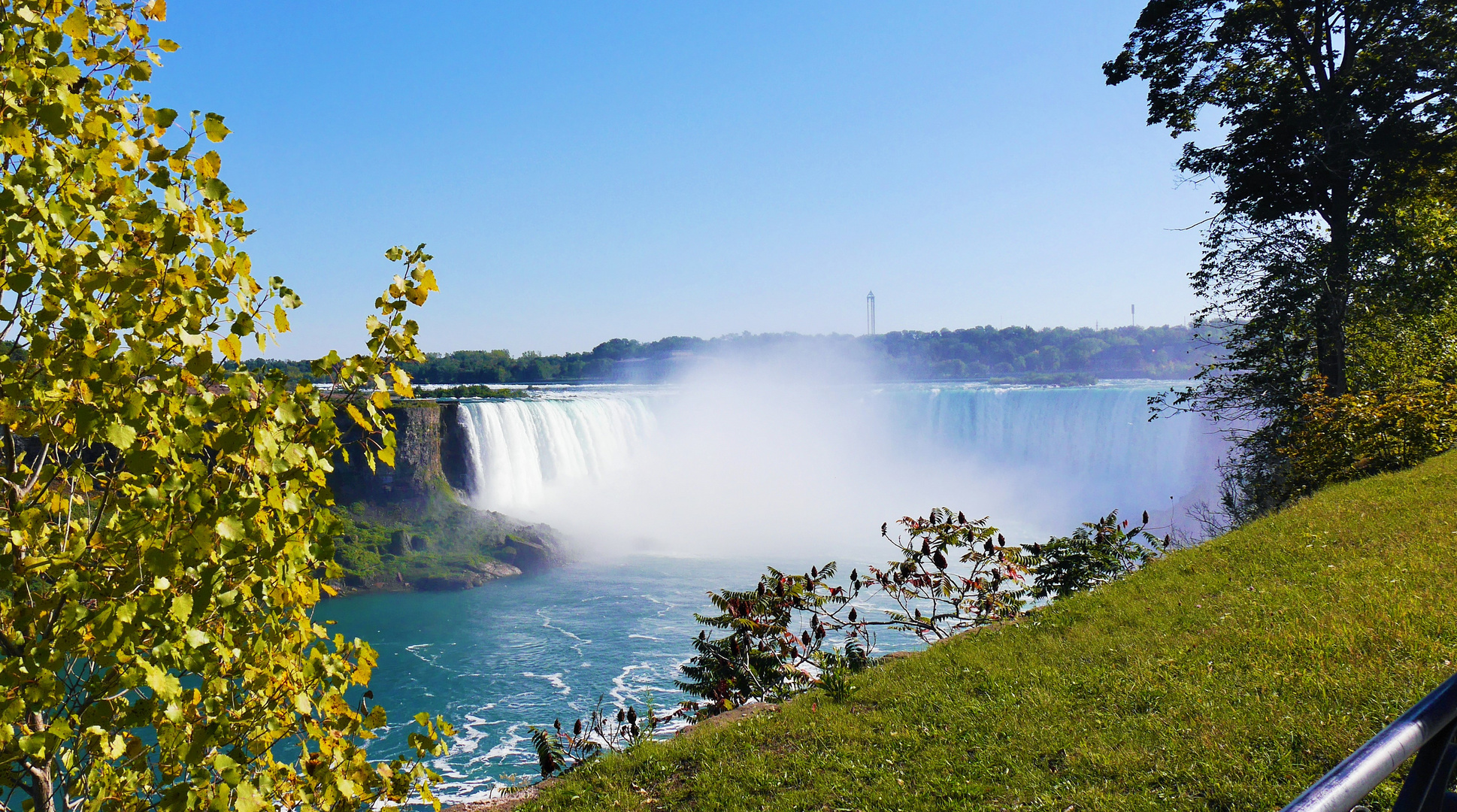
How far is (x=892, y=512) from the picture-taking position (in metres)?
37.1

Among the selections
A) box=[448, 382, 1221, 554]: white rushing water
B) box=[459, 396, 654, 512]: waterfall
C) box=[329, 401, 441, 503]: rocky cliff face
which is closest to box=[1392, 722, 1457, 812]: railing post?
box=[448, 382, 1221, 554]: white rushing water

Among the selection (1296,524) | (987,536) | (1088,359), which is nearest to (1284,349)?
(1296,524)

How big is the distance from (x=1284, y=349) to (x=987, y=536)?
9090 mm

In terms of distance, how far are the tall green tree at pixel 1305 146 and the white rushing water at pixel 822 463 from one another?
18618mm

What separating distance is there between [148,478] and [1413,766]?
2.69m

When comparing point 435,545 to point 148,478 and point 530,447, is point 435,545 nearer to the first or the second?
point 530,447

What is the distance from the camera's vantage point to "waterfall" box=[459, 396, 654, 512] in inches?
1224

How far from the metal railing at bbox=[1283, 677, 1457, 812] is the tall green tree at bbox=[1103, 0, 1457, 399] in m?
13.3

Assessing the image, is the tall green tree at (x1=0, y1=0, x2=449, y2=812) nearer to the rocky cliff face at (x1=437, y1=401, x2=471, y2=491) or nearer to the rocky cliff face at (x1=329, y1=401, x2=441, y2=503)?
the rocky cliff face at (x1=329, y1=401, x2=441, y2=503)

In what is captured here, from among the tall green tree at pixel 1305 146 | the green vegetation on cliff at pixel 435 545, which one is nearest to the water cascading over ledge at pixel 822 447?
the green vegetation on cliff at pixel 435 545

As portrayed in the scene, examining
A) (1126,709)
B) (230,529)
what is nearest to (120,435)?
(230,529)

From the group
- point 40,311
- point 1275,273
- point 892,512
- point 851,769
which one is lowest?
point 892,512

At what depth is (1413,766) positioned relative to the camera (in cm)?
138

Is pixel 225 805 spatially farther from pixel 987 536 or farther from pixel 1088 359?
pixel 1088 359
